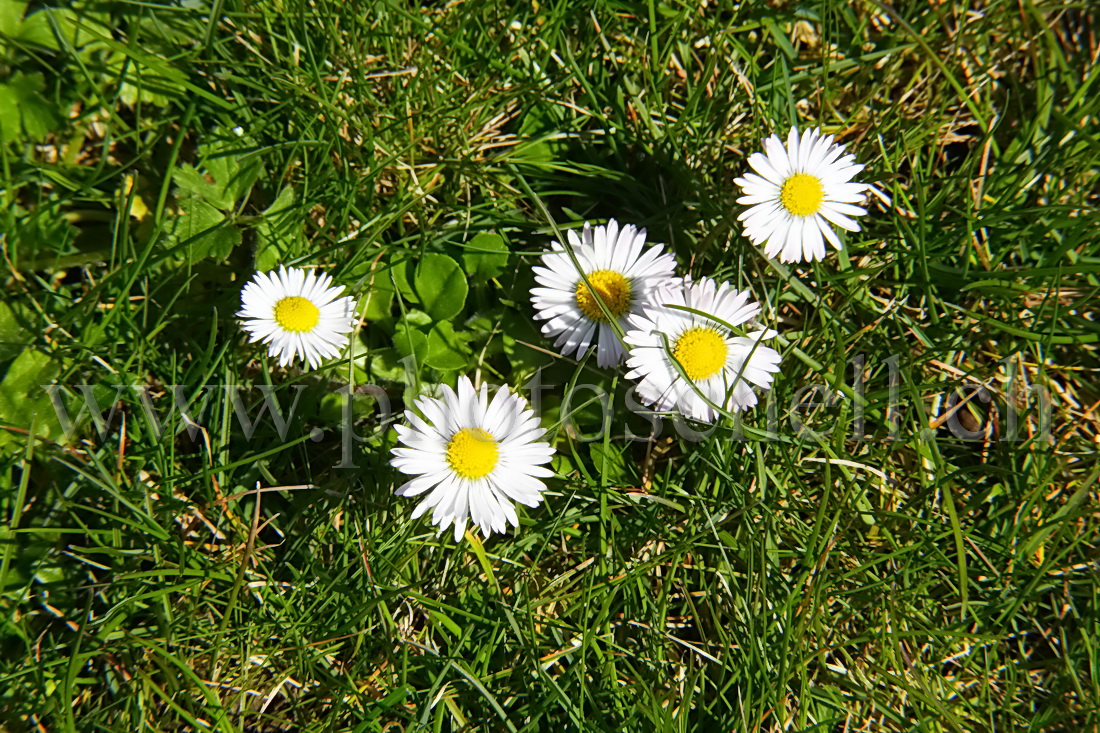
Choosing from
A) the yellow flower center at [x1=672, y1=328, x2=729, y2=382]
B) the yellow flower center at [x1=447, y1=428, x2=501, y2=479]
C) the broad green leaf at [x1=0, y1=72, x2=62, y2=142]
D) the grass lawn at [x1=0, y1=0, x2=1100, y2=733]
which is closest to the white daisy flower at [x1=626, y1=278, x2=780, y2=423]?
the yellow flower center at [x1=672, y1=328, x2=729, y2=382]

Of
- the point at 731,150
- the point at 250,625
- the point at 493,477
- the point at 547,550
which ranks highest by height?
the point at 731,150

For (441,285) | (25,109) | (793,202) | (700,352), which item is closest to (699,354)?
(700,352)

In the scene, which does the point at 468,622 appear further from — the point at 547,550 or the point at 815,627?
the point at 815,627

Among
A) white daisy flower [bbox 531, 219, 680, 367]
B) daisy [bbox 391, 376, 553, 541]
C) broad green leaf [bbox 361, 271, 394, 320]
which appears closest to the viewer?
daisy [bbox 391, 376, 553, 541]

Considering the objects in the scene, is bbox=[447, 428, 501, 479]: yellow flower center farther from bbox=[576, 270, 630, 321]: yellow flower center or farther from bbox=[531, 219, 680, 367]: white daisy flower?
bbox=[576, 270, 630, 321]: yellow flower center

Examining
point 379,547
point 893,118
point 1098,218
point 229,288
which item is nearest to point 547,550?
point 379,547

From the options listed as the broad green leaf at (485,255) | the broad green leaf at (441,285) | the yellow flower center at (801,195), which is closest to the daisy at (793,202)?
the yellow flower center at (801,195)

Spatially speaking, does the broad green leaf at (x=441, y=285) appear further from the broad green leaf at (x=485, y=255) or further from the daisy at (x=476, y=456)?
the daisy at (x=476, y=456)
